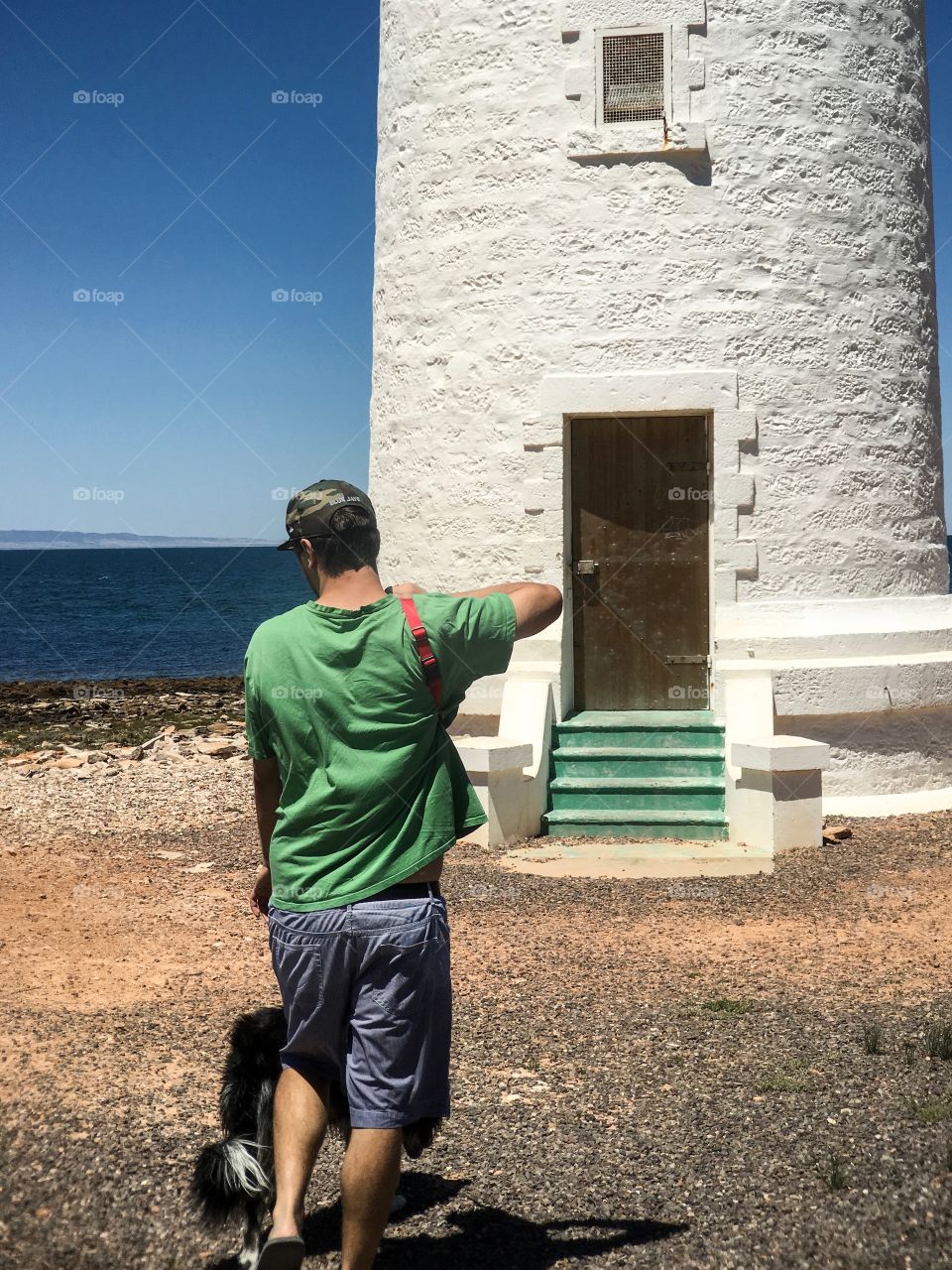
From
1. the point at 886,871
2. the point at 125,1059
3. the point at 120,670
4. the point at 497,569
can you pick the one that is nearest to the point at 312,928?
the point at 125,1059

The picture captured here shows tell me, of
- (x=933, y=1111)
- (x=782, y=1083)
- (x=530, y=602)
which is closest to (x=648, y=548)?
(x=782, y=1083)

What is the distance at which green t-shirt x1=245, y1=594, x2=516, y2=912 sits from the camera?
10.2 ft

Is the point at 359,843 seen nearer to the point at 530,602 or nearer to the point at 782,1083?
the point at 530,602

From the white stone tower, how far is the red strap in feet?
20.9

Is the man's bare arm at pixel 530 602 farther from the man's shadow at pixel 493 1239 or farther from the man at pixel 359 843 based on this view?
the man's shadow at pixel 493 1239

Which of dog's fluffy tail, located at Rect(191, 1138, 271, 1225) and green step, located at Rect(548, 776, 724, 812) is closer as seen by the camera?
dog's fluffy tail, located at Rect(191, 1138, 271, 1225)

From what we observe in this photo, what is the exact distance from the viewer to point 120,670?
43.0 m

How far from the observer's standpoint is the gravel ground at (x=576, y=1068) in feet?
11.6

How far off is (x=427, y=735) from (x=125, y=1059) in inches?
99.2

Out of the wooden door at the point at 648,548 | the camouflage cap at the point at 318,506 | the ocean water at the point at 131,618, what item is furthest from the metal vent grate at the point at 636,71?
the ocean water at the point at 131,618

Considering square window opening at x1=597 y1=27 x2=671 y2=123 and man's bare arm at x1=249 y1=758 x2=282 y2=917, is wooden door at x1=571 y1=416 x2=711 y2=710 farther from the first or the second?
man's bare arm at x1=249 y1=758 x2=282 y2=917

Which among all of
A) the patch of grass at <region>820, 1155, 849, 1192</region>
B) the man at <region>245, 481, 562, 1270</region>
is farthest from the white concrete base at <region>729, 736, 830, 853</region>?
the man at <region>245, 481, 562, 1270</region>

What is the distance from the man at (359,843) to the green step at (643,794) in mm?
5952

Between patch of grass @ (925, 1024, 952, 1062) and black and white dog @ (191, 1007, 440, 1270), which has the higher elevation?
black and white dog @ (191, 1007, 440, 1270)
